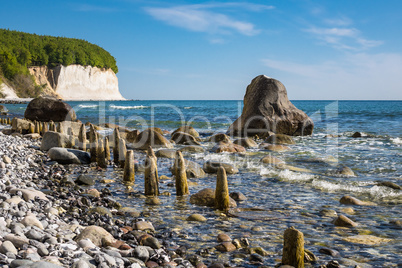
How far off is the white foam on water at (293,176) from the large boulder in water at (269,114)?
398 inches

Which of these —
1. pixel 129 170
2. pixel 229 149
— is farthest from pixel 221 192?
pixel 229 149

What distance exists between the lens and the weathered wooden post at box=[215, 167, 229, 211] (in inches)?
272

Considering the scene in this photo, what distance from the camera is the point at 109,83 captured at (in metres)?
133

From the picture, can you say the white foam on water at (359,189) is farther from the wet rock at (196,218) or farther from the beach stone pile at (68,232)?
the beach stone pile at (68,232)

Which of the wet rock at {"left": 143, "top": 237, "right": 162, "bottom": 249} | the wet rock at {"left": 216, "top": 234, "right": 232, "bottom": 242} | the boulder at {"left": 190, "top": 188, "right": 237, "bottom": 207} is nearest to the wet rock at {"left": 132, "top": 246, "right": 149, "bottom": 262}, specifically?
the wet rock at {"left": 143, "top": 237, "right": 162, "bottom": 249}

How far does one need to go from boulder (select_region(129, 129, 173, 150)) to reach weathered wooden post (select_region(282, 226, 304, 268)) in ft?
41.2

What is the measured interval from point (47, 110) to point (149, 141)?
1245 centimetres

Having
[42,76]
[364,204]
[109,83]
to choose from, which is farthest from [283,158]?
[109,83]

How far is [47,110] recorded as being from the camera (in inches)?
992

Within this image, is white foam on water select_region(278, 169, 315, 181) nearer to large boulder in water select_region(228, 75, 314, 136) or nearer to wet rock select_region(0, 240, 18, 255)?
wet rock select_region(0, 240, 18, 255)

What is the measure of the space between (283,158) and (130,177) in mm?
6719

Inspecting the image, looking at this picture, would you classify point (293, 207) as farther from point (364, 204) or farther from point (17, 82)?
point (17, 82)

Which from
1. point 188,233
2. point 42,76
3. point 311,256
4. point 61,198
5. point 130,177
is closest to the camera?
point 311,256

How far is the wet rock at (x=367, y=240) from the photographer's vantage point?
5426 millimetres
